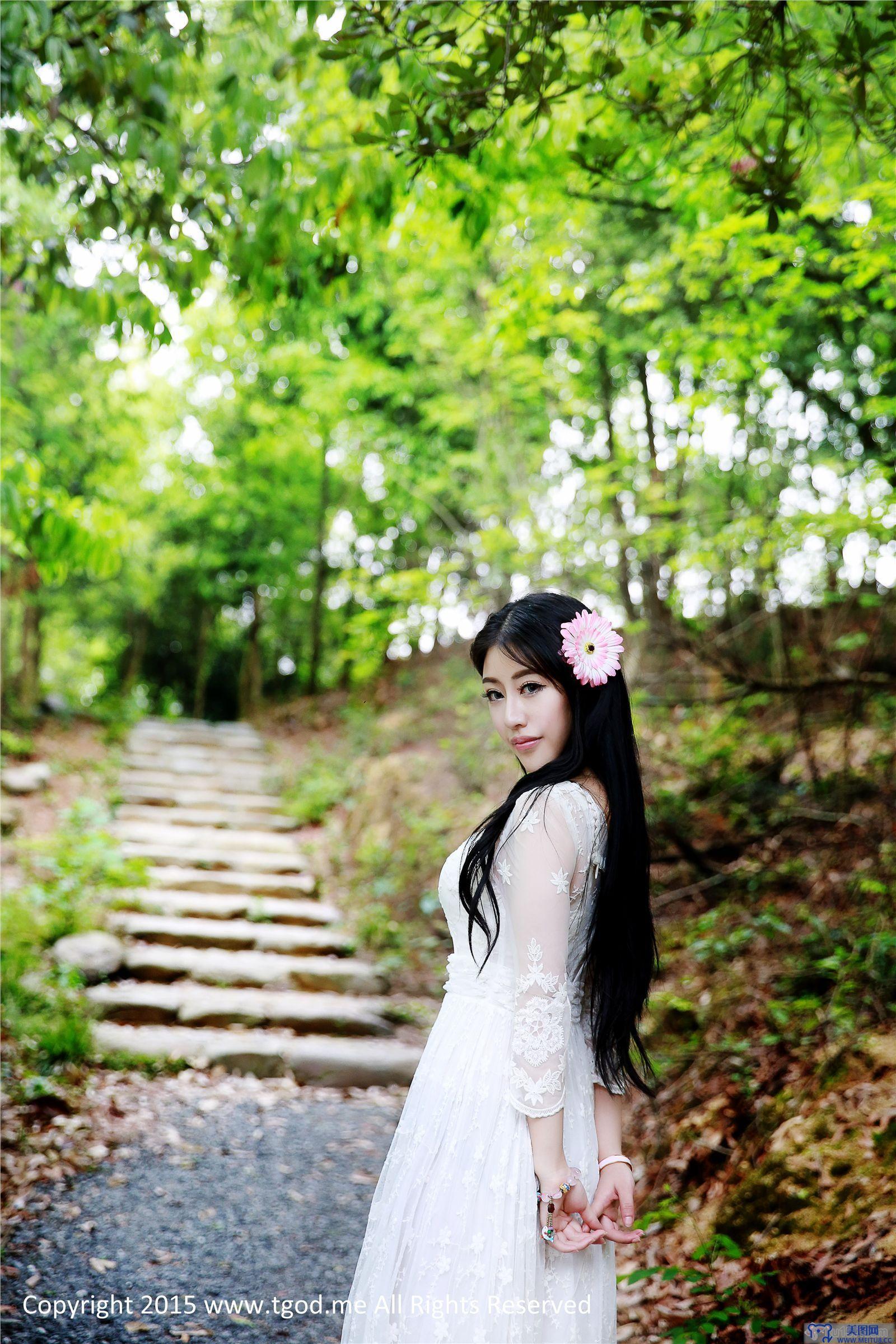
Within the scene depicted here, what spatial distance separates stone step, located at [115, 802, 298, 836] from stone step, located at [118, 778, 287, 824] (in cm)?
5

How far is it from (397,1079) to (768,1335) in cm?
292

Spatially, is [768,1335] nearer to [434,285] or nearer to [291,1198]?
[291,1198]

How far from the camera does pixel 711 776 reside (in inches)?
241

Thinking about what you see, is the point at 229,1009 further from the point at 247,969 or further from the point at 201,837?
the point at 201,837

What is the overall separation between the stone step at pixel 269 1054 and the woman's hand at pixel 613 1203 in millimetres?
3658

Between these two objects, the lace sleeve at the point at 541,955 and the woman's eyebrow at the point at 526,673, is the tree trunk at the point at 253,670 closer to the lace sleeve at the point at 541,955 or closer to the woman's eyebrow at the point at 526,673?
the woman's eyebrow at the point at 526,673

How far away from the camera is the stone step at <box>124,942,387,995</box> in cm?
602

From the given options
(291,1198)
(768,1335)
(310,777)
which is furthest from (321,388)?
(768,1335)

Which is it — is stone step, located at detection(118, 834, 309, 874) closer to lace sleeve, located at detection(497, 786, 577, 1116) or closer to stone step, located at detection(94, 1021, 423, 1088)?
stone step, located at detection(94, 1021, 423, 1088)

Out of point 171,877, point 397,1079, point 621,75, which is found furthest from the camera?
point 171,877

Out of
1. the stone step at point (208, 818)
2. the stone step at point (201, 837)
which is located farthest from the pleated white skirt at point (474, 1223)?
the stone step at point (208, 818)

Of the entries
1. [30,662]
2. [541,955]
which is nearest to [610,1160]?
[541,955]

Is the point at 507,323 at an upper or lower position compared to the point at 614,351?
lower

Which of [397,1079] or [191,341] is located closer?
[397,1079]
